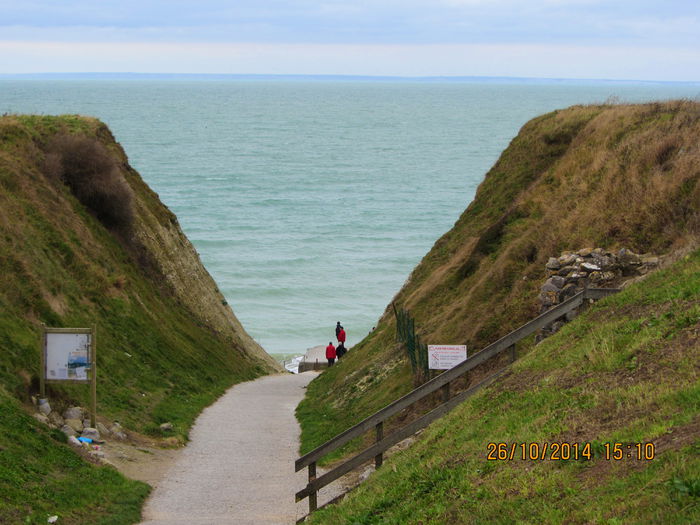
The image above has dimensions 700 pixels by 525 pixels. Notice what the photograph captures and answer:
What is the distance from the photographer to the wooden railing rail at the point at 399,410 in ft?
42.1

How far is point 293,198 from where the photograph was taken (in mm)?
119562

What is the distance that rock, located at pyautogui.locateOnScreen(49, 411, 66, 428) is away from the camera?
692 inches

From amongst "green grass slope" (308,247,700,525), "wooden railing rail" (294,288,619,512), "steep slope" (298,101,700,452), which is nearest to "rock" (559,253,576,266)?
"steep slope" (298,101,700,452)

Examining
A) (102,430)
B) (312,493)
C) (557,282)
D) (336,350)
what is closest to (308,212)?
(336,350)

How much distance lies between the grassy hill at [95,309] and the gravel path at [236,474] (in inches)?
22.7

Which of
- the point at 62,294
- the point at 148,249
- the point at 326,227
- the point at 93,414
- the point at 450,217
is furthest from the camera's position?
the point at 450,217

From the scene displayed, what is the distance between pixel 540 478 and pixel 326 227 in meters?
90.0

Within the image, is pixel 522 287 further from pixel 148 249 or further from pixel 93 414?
pixel 148 249

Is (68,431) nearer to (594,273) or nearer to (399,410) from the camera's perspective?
(399,410)

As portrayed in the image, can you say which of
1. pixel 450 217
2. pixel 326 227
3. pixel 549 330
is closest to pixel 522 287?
pixel 549 330

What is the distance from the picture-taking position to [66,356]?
1803cm

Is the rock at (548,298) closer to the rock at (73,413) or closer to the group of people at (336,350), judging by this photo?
the rock at (73,413)

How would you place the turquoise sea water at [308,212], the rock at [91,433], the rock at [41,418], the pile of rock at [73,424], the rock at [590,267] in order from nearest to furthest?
the rock at [590,267], the rock at [41,418], the pile of rock at [73,424], the rock at [91,433], the turquoise sea water at [308,212]

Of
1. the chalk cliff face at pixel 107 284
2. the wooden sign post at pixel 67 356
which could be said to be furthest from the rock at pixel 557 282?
the chalk cliff face at pixel 107 284
